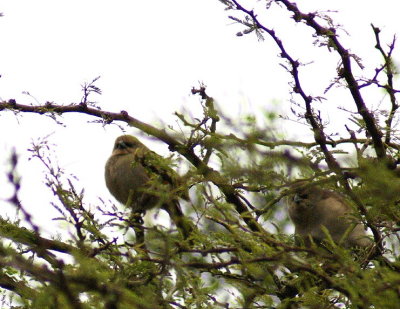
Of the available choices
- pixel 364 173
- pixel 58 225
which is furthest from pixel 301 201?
pixel 364 173

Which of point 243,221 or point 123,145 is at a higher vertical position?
point 123,145

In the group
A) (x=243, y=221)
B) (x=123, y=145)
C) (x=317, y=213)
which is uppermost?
(x=123, y=145)

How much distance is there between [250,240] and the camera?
3.65 m

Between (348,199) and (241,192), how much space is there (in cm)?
62

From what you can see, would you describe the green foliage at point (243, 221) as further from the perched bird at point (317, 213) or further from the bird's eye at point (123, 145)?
the bird's eye at point (123, 145)

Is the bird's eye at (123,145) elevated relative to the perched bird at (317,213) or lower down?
elevated

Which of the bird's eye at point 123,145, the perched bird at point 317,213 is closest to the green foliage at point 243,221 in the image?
the perched bird at point 317,213

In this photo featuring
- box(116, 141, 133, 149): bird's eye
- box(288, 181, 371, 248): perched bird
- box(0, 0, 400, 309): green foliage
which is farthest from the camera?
box(116, 141, 133, 149): bird's eye

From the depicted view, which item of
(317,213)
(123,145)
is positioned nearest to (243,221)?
(317,213)

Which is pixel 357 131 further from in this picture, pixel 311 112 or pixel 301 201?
pixel 301 201

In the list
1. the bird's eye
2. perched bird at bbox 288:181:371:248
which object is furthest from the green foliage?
the bird's eye

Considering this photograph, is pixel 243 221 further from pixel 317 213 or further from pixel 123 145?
pixel 123 145

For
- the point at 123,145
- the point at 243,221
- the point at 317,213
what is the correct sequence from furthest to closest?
the point at 123,145, the point at 317,213, the point at 243,221

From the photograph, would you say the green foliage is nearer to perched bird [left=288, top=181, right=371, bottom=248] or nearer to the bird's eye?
perched bird [left=288, top=181, right=371, bottom=248]
